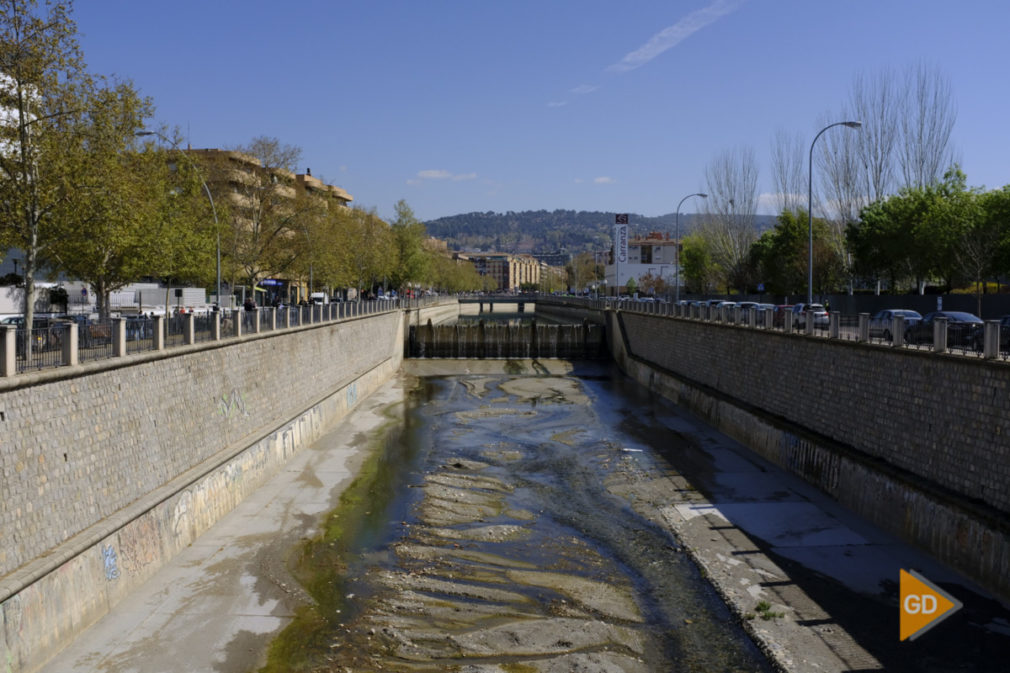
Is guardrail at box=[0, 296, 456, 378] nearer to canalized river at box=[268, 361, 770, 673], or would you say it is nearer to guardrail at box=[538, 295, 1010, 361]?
canalized river at box=[268, 361, 770, 673]

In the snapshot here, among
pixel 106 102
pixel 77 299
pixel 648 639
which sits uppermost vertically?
pixel 106 102

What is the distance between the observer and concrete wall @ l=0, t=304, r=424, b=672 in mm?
14242

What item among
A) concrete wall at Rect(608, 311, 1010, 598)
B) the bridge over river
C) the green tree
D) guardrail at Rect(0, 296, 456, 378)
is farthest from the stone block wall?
the green tree

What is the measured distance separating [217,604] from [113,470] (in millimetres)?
3445

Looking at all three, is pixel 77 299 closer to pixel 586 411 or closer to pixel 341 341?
pixel 341 341

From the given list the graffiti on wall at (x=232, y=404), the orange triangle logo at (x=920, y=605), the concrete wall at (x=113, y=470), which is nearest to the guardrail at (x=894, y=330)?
the orange triangle logo at (x=920, y=605)

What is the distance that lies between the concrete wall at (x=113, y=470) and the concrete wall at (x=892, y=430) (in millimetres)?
16950

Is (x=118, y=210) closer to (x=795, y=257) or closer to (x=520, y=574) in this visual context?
(x=520, y=574)

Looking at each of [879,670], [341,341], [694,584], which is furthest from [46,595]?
[341,341]

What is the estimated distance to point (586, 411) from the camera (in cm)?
4359

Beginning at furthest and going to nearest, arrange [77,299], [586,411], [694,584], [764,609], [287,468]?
[77,299] → [586,411] → [287,468] → [694,584] → [764,609]

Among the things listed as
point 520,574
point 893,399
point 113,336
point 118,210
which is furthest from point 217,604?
point 893,399

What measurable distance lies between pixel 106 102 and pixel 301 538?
1373 cm

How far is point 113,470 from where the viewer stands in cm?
1783
